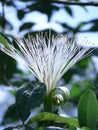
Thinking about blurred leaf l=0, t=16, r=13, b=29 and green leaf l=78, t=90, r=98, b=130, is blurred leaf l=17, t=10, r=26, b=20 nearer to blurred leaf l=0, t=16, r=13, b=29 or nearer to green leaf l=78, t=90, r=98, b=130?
blurred leaf l=0, t=16, r=13, b=29

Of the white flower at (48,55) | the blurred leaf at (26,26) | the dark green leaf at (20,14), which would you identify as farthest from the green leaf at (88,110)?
the dark green leaf at (20,14)

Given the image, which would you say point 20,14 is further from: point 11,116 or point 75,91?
point 11,116

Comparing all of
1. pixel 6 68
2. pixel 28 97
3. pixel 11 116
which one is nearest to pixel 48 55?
pixel 28 97

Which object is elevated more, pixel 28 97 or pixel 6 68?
pixel 6 68

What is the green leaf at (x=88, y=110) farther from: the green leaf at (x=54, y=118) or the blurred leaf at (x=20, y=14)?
the blurred leaf at (x=20, y=14)

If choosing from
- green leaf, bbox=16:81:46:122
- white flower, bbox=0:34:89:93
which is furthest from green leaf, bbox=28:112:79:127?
white flower, bbox=0:34:89:93

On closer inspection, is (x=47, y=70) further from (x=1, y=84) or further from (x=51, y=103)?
(x=1, y=84)

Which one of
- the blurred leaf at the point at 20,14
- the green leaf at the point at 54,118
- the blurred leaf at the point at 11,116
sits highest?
the blurred leaf at the point at 20,14
